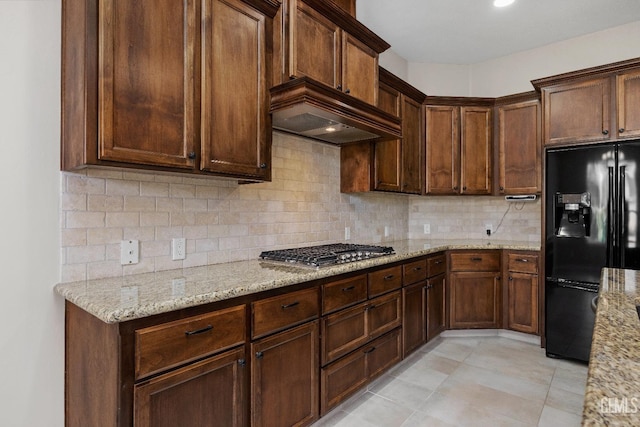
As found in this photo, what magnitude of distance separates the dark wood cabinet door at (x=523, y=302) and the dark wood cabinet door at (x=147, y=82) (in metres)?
3.25

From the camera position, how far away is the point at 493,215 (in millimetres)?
A: 4172

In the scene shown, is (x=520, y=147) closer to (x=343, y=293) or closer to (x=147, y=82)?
(x=343, y=293)

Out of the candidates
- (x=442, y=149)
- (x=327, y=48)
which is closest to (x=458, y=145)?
(x=442, y=149)

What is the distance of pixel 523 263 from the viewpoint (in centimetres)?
352

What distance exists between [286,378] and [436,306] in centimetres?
206

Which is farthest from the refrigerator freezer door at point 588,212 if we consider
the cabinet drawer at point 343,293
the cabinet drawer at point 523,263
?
the cabinet drawer at point 343,293

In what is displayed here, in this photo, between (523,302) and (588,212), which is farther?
(523,302)

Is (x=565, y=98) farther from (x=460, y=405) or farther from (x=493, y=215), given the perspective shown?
(x=460, y=405)

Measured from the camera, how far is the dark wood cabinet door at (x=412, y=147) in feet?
11.8

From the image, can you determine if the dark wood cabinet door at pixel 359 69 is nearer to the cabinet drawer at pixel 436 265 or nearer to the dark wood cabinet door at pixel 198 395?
the cabinet drawer at pixel 436 265

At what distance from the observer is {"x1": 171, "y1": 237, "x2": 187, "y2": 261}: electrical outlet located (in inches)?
80.4

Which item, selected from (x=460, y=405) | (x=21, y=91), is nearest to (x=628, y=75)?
(x=460, y=405)

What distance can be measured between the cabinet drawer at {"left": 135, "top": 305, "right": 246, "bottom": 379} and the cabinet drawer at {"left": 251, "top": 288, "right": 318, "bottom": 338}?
9cm

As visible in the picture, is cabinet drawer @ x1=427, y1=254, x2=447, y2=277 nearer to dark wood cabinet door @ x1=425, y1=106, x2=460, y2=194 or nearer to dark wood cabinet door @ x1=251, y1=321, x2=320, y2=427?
dark wood cabinet door @ x1=425, y1=106, x2=460, y2=194
